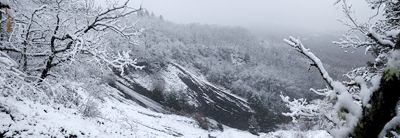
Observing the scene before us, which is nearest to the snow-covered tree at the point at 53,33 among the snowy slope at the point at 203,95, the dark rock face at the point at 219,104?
the snowy slope at the point at 203,95

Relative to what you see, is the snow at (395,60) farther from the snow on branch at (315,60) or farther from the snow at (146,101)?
the snow at (146,101)

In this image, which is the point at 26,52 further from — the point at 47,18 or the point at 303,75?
the point at 303,75

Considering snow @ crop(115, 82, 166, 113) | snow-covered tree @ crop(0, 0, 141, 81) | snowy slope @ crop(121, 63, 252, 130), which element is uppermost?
snowy slope @ crop(121, 63, 252, 130)

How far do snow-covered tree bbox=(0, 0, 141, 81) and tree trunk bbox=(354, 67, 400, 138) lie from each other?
4.85m

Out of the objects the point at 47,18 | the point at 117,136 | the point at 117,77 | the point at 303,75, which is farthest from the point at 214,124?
the point at 303,75

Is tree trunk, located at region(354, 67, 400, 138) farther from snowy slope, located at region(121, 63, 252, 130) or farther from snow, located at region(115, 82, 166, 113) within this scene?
snowy slope, located at region(121, 63, 252, 130)

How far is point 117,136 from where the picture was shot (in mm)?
7770

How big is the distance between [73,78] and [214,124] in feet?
85.6

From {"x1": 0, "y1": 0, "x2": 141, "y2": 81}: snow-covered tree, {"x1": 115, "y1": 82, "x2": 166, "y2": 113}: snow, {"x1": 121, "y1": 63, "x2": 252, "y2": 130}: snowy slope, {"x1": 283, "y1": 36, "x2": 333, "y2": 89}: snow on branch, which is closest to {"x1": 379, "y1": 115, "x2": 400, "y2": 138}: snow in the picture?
{"x1": 283, "y1": 36, "x2": 333, "y2": 89}: snow on branch

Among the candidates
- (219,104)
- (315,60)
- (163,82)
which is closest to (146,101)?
(163,82)

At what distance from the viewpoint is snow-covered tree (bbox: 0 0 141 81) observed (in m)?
5.55

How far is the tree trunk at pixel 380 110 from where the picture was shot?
6.53ft

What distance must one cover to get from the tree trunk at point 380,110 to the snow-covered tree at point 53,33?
4.85 m

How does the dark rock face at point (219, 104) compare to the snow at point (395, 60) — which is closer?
the snow at point (395, 60)
